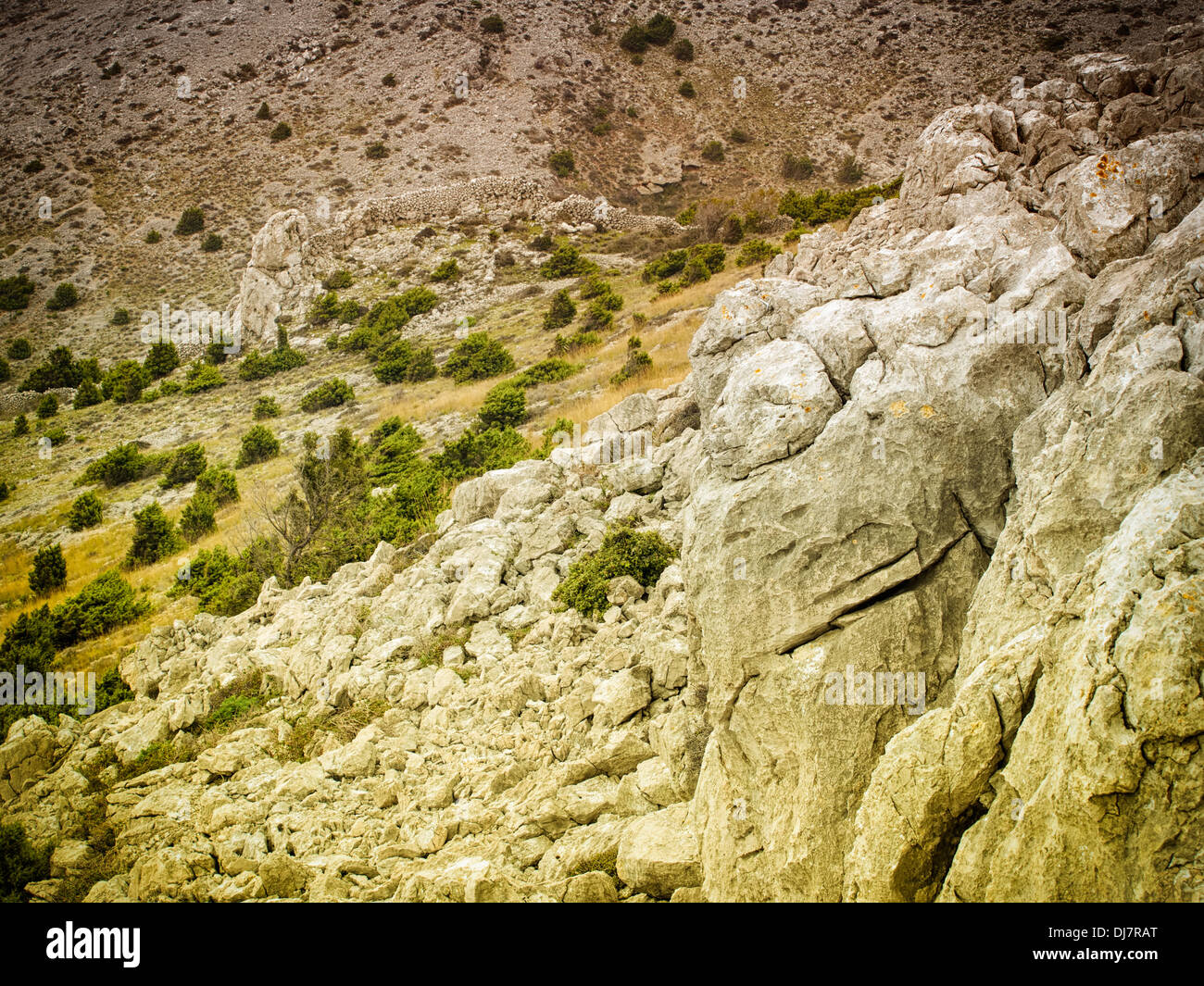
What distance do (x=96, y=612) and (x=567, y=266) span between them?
120 ft

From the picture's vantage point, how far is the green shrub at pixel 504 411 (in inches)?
1035

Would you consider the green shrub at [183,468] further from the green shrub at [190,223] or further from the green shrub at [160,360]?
the green shrub at [190,223]

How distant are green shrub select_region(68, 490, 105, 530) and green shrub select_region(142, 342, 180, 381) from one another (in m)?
18.4

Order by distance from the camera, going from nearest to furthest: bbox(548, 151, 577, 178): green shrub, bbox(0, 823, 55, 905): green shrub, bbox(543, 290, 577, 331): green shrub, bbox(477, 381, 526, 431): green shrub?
bbox(0, 823, 55, 905): green shrub
bbox(477, 381, 526, 431): green shrub
bbox(543, 290, 577, 331): green shrub
bbox(548, 151, 577, 178): green shrub

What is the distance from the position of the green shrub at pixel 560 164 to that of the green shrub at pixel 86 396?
4261 centimetres

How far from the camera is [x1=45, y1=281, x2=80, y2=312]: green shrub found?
170ft

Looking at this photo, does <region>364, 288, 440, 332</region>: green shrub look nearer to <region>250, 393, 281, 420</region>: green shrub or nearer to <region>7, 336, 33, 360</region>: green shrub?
<region>250, 393, 281, 420</region>: green shrub

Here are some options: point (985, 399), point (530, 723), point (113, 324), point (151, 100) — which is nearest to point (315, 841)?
point (530, 723)

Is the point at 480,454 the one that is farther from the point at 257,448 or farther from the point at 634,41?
the point at 634,41

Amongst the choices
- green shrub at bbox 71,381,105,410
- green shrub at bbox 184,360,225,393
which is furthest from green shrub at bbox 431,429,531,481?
green shrub at bbox 71,381,105,410

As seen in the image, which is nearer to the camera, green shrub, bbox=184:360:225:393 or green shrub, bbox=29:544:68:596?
green shrub, bbox=29:544:68:596

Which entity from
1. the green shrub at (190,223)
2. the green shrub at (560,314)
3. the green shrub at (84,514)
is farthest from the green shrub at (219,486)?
the green shrub at (190,223)

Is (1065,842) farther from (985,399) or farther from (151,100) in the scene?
(151,100)

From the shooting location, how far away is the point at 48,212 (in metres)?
59.2
